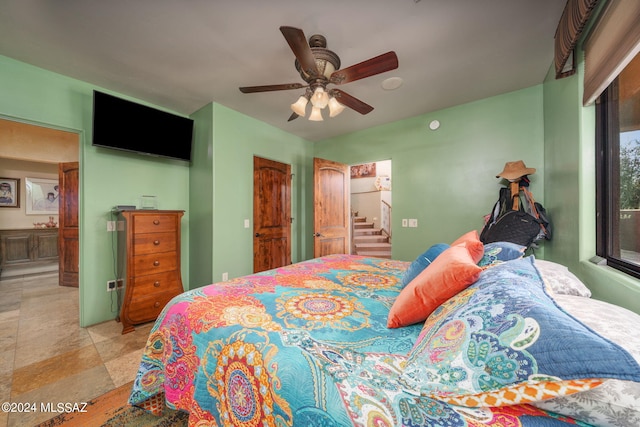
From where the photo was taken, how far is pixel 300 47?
1403mm

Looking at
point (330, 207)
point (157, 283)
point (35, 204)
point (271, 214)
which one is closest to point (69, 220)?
point (35, 204)

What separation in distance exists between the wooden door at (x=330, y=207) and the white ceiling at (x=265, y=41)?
4.12ft

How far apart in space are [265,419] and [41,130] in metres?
5.80

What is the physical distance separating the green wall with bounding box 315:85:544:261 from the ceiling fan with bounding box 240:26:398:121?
1486 mm

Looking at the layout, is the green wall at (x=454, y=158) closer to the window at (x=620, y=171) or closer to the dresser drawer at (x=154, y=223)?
the window at (x=620, y=171)

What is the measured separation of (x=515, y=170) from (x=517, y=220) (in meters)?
0.56

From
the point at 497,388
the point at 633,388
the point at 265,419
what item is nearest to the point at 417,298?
the point at 497,388

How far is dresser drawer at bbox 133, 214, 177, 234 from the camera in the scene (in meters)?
2.46

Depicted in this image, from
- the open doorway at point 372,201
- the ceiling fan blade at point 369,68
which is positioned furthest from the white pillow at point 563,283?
the open doorway at point 372,201

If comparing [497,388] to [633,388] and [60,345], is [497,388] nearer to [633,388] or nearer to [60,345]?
[633,388]

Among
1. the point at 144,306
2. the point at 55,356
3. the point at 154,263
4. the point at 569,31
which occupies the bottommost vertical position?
the point at 55,356

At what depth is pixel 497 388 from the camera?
20.7 inches

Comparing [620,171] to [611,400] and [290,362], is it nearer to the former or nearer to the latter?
[611,400]

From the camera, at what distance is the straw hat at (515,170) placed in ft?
7.75
